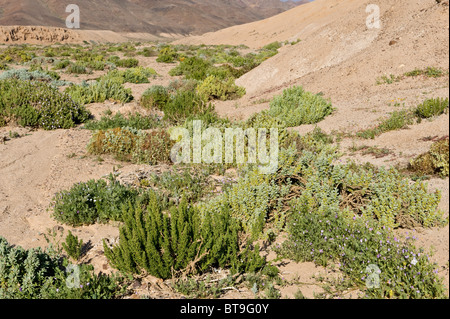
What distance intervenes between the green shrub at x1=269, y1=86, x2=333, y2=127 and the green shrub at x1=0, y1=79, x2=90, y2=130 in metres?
5.26

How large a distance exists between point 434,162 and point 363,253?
7.38 ft

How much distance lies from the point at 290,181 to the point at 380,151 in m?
2.55

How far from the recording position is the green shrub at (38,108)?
860 centimetres

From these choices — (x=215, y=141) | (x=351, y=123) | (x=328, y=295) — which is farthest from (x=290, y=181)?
(x=351, y=123)

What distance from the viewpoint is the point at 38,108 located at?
8836mm

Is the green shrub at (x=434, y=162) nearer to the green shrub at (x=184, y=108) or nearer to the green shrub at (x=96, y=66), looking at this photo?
the green shrub at (x=184, y=108)

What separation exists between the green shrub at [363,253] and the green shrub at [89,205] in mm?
2245

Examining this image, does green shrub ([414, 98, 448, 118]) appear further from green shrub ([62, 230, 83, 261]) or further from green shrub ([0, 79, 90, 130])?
green shrub ([0, 79, 90, 130])

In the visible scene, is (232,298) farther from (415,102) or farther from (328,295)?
(415,102)

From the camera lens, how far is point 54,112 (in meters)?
8.80

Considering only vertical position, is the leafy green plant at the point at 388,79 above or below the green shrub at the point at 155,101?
above

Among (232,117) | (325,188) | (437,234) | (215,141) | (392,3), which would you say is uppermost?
(392,3)

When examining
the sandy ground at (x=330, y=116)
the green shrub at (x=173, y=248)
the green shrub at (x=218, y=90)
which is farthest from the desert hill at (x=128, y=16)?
the green shrub at (x=173, y=248)

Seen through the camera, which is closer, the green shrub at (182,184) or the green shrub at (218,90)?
the green shrub at (182,184)
